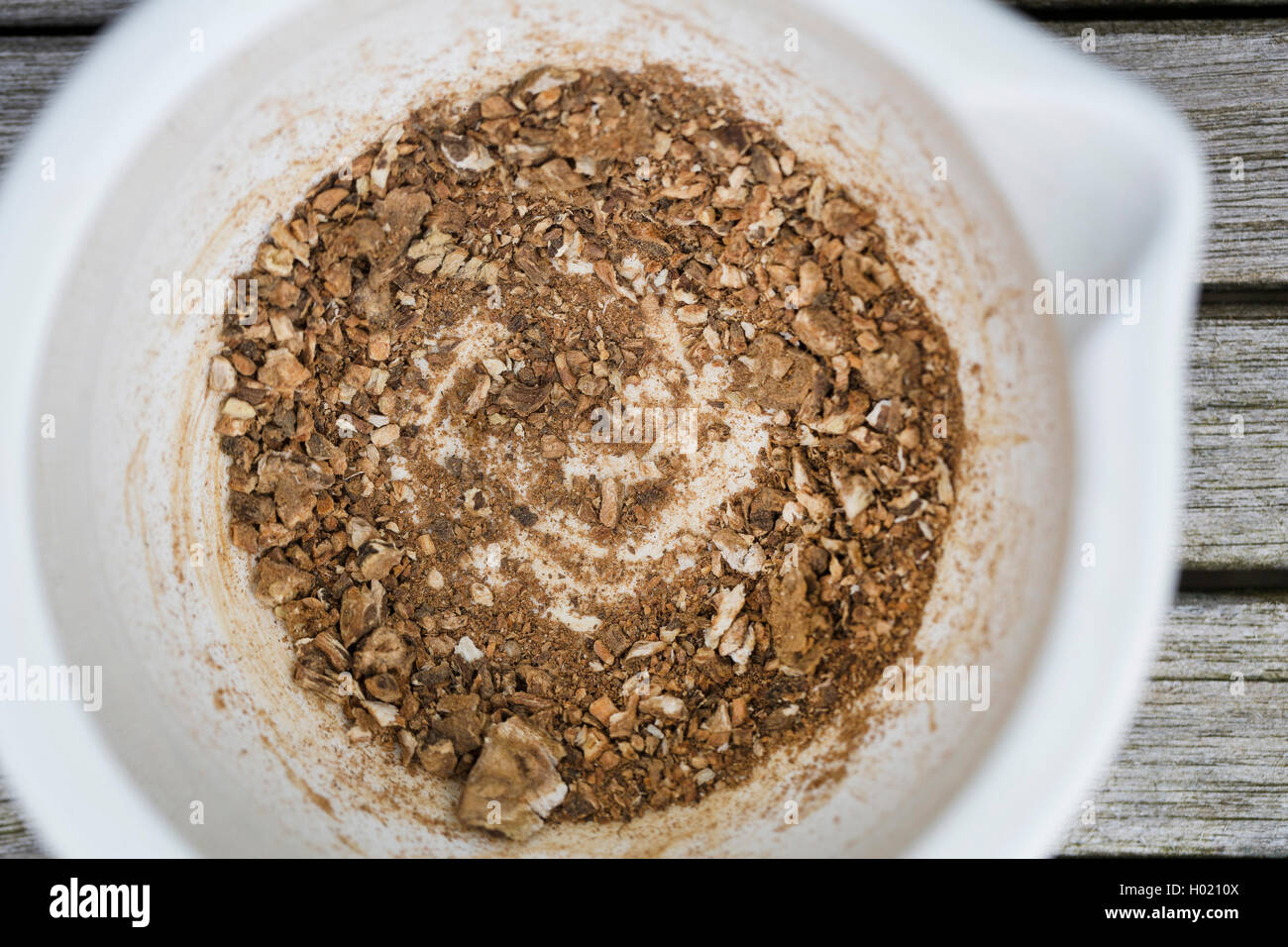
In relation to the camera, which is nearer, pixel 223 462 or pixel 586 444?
pixel 223 462

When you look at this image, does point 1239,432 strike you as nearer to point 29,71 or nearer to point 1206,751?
point 1206,751

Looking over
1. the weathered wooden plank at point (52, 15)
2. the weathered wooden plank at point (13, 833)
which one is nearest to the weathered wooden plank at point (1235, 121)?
the weathered wooden plank at point (52, 15)

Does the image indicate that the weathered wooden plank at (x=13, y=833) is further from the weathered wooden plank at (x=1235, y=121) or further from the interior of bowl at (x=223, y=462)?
the weathered wooden plank at (x=1235, y=121)

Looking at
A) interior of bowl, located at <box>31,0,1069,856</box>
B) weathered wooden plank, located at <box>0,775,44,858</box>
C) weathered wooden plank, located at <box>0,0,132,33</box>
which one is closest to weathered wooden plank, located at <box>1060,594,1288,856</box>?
interior of bowl, located at <box>31,0,1069,856</box>

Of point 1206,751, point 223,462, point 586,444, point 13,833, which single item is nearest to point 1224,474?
point 1206,751

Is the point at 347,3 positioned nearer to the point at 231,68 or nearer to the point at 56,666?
the point at 231,68
